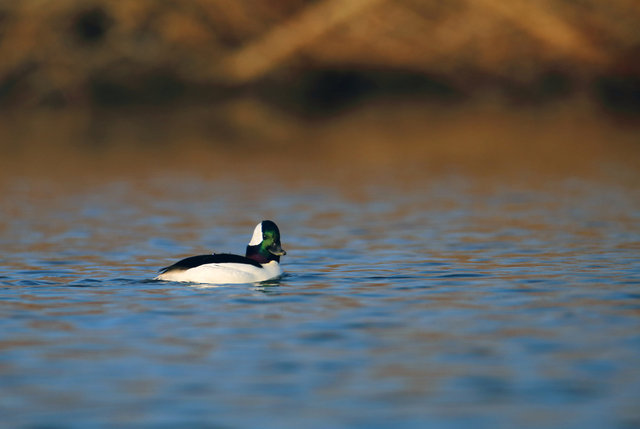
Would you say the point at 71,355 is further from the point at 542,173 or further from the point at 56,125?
the point at 56,125

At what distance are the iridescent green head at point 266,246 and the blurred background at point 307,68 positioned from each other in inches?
833

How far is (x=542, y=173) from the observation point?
26516 mm

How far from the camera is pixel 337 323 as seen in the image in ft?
37.3

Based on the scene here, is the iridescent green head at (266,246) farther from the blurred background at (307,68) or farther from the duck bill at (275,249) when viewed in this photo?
the blurred background at (307,68)

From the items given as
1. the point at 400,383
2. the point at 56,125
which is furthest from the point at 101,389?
the point at 56,125

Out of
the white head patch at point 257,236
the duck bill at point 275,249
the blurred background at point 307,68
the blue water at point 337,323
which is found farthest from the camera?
the blurred background at point 307,68

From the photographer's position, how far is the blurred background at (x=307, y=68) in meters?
40.9

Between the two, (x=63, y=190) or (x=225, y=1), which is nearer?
(x=63, y=190)

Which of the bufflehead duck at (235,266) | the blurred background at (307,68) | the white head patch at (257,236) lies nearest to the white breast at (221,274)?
the bufflehead duck at (235,266)

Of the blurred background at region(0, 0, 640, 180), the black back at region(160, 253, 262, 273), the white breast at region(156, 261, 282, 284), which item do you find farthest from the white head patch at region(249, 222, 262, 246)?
the blurred background at region(0, 0, 640, 180)

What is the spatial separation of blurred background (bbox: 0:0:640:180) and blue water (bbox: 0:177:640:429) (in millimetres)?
17130

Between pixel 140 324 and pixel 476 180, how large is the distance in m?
15.0

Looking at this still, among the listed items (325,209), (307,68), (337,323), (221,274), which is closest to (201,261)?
(221,274)

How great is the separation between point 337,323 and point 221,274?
2803mm
